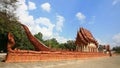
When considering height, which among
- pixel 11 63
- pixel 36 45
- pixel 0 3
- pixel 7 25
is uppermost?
pixel 0 3

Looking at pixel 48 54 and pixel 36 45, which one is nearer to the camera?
pixel 48 54

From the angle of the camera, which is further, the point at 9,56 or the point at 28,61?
the point at 28,61

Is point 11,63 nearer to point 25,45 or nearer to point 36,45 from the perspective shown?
point 36,45

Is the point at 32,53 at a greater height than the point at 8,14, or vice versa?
the point at 8,14

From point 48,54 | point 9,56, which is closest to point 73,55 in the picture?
point 48,54

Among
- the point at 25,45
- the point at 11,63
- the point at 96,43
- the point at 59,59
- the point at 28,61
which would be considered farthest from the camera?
the point at 25,45

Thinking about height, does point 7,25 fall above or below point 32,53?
above

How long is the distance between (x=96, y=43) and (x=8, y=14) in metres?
30.9

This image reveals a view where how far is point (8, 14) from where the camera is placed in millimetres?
21500

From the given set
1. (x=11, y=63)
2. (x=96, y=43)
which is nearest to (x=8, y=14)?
(x=11, y=63)

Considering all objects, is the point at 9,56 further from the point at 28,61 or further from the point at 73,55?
the point at 73,55

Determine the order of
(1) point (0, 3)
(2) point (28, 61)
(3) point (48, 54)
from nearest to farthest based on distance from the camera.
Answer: (2) point (28, 61) < (1) point (0, 3) < (3) point (48, 54)

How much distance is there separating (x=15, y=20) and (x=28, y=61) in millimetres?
4938

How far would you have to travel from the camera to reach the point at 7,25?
21.7 metres
